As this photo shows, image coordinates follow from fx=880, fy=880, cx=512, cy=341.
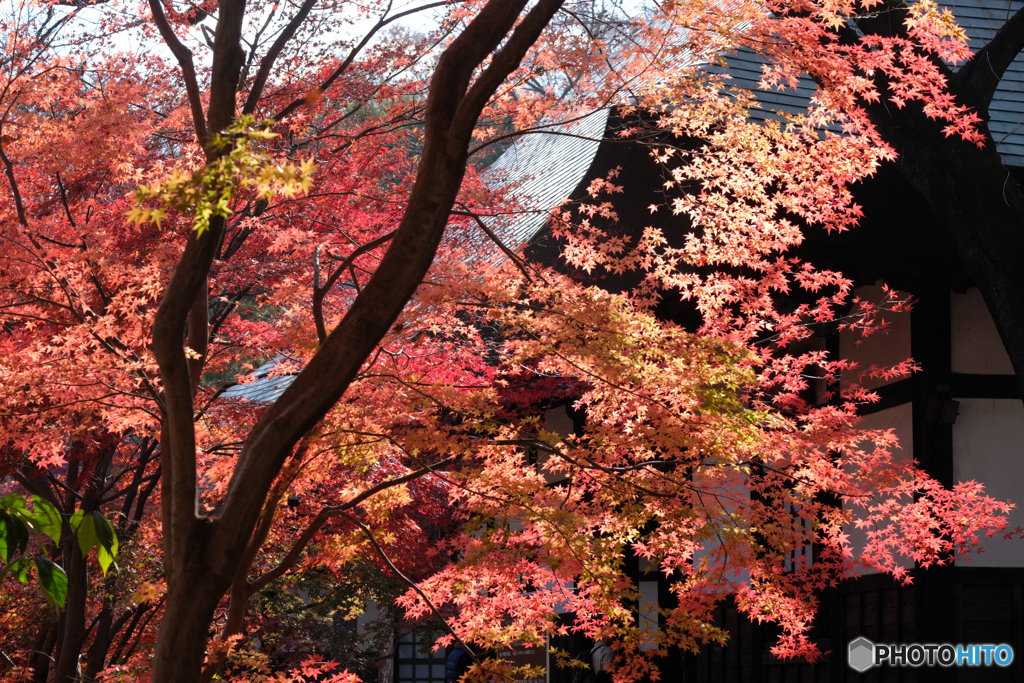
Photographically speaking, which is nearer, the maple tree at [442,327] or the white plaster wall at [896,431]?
the maple tree at [442,327]

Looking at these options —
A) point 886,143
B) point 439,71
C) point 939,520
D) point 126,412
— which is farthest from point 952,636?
point 126,412

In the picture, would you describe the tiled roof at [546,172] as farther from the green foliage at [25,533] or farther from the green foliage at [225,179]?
the green foliage at [25,533]

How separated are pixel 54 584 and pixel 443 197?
233 cm

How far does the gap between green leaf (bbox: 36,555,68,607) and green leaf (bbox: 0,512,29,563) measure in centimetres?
4

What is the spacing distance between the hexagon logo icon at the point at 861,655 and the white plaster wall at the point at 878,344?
6.28 feet

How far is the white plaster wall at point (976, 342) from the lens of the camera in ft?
20.8

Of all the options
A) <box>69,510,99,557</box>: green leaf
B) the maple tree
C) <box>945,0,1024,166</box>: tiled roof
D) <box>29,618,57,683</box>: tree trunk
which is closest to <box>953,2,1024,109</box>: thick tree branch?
the maple tree

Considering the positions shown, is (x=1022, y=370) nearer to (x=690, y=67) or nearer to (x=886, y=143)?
(x=886, y=143)

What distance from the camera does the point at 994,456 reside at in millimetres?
6262

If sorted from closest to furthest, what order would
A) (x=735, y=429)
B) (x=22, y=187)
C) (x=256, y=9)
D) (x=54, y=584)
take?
(x=54, y=584), (x=735, y=429), (x=256, y=9), (x=22, y=187)

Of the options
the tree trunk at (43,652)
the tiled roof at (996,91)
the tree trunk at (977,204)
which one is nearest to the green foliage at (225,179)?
the tree trunk at (977,204)

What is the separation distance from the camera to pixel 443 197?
367 centimetres

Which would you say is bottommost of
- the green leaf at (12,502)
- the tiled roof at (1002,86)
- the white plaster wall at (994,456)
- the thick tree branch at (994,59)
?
the green leaf at (12,502)

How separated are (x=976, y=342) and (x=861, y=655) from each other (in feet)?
8.05
